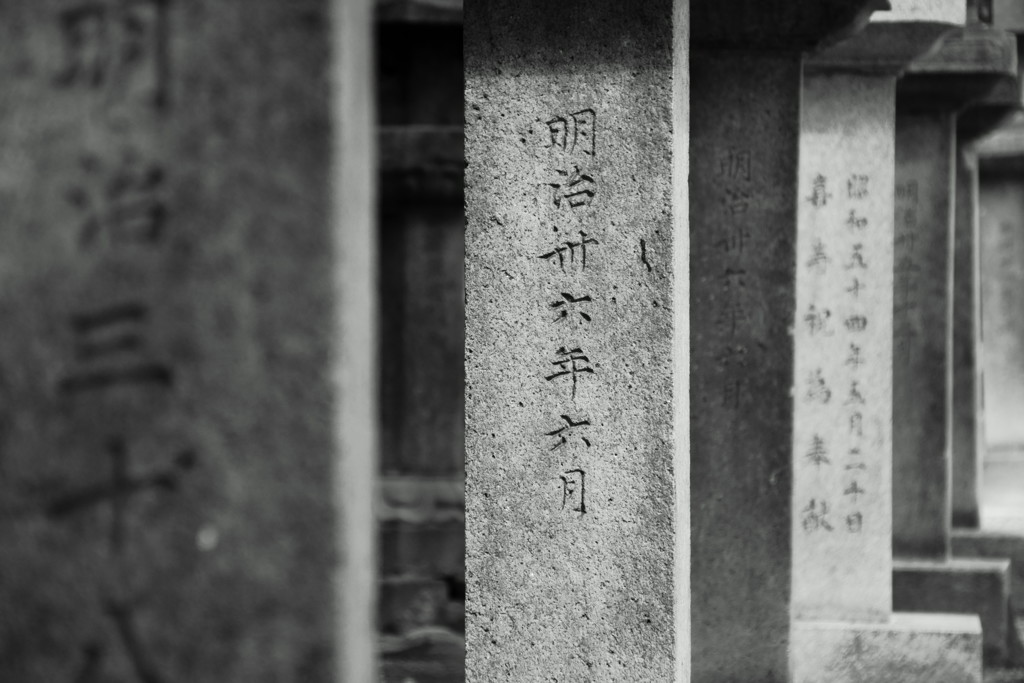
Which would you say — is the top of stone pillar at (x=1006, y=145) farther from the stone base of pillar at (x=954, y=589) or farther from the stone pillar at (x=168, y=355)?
the stone pillar at (x=168, y=355)

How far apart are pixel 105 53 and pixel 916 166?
7283 millimetres

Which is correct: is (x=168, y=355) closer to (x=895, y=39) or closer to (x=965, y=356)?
(x=895, y=39)

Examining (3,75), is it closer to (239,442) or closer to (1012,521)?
(239,442)

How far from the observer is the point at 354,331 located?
66.9 inches

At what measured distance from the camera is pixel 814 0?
5223mm

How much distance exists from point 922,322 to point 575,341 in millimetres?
5174

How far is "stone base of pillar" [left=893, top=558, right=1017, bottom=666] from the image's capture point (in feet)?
27.4

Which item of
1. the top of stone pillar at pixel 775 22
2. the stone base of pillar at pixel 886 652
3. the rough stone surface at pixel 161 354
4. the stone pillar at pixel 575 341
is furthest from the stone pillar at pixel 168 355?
the stone base of pillar at pixel 886 652

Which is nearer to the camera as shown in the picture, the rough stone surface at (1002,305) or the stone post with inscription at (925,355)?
the stone post with inscription at (925,355)

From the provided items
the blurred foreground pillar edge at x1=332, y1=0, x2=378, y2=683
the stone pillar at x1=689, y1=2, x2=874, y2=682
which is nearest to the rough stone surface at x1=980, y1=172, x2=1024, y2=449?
the stone pillar at x1=689, y1=2, x2=874, y2=682

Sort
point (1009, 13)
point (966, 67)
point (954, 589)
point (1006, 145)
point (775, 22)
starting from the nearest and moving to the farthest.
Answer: point (775, 22) → point (966, 67) → point (954, 589) → point (1009, 13) → point (1006, 145)

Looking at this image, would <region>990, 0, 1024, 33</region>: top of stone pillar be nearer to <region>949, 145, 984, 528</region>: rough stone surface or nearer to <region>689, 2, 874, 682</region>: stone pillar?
<region>949, 145, 984, 528</region>: rough stone surface

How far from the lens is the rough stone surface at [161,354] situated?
1656mm

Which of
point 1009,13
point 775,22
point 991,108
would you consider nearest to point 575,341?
point 775,22
